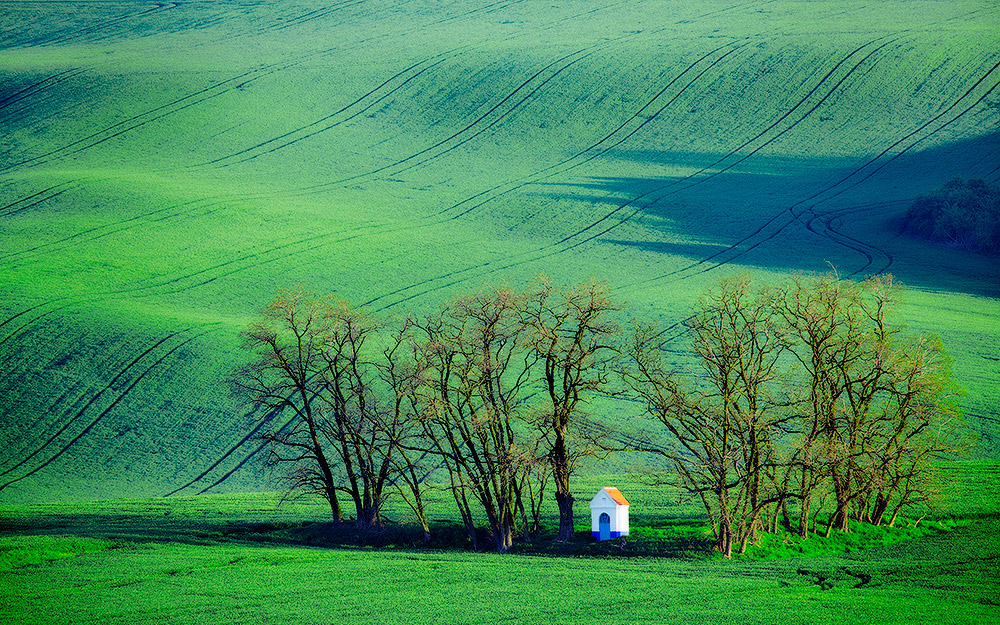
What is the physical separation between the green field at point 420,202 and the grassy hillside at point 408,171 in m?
0.27

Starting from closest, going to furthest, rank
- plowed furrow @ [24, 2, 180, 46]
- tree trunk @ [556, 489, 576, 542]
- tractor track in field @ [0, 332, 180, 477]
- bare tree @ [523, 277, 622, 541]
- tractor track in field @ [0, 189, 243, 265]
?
1. bare tree @ [523, 277, 622, 541]
2. tree trunk @ [556, 489, 576, 542]
3. tractor track in field @ [0, 332, 180, 477]
4. tractor track in field @ [0, 189, 243, 265]
5. plowed furrow @ [24, 2, 180, 46]

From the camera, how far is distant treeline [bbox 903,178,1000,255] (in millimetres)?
69938

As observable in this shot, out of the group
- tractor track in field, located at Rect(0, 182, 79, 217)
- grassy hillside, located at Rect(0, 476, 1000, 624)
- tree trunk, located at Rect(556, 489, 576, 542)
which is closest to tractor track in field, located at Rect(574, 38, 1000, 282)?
tree trunk, located at Rect(556, 489, 576, 542)

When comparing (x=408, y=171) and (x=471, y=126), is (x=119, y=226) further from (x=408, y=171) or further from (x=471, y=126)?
(x=471, y=126)

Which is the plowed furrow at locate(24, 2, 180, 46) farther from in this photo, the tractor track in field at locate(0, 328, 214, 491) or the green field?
the tractor track in field at locate(0, 328, 214, 491)

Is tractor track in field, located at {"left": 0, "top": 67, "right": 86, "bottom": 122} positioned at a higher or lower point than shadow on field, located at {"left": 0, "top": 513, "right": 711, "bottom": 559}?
higher

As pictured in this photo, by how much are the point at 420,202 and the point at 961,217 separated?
41.2 metres

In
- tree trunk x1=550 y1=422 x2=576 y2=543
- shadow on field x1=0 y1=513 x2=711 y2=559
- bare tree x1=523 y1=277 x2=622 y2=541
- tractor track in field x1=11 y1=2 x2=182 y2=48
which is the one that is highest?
tractor track in field x1=11 y1=2 x2=182 y2=48

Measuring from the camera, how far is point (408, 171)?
81.4m

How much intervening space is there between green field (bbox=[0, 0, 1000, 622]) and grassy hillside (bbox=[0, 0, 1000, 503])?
0.27 m

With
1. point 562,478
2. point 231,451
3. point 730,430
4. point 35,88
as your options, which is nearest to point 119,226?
point 231,451

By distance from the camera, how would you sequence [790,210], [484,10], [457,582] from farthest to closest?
[484,10]
[790,210]
[457,582]

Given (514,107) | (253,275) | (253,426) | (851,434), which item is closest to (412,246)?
(253,275)

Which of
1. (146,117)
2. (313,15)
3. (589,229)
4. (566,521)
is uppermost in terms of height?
(313,15)
